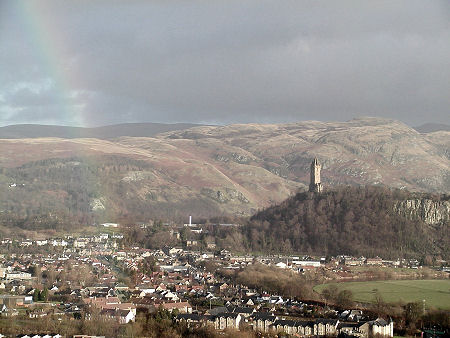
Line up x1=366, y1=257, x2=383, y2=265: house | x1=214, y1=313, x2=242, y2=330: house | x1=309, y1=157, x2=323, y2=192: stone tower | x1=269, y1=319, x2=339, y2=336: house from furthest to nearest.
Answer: x1=309, y1=157, x2=323, y2=192: stone tower, x1=366, y1=257, x2=383, y2=265: house, x1=214, y1=313, x2=242, y2=330: house, x1=269, y1=319, x2=339, y2=336: house

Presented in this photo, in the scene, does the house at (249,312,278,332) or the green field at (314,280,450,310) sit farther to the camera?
the green field at (314,280,450,310)

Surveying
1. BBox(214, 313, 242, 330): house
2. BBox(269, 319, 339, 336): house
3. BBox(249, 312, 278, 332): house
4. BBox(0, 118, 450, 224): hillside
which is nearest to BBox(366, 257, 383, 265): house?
BBox(0, 118, 450, 224): hillside

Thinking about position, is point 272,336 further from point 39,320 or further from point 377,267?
point 377,267

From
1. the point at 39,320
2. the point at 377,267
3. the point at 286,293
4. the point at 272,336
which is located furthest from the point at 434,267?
the point at 39,320

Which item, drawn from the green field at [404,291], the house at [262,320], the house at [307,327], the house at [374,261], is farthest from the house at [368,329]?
the house at [374,261]

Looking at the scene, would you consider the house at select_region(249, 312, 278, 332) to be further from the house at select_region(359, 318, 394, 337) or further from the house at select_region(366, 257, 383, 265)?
the house at select_region(366, 257, 383, 265)

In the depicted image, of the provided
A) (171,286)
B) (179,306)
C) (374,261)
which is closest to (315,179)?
(374,261)
